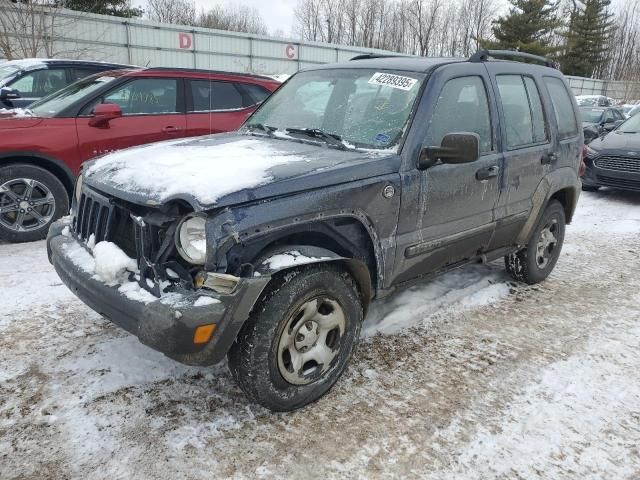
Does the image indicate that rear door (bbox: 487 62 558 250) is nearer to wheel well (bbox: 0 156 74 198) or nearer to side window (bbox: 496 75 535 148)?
side window (bbox: 496 75 535 148)

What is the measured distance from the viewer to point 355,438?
2.62 meters

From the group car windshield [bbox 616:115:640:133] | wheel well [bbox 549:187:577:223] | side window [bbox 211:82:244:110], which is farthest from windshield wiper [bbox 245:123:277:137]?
car windshield [bbox 616:115:640:133]

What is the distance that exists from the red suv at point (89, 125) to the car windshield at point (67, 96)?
13 mm

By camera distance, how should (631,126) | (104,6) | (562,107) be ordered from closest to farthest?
(562,107) < (631,126) < (104,6)

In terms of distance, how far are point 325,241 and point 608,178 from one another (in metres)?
7.64

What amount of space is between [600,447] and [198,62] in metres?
26.0

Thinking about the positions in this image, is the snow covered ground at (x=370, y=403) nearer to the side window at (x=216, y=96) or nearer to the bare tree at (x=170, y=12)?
the side window at (x=216, y=96)

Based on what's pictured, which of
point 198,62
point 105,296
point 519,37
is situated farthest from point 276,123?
point 519,37

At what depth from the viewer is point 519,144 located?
400 cm

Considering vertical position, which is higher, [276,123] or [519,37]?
[519,37]

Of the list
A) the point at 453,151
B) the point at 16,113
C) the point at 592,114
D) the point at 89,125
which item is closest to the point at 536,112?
the point at 453,151

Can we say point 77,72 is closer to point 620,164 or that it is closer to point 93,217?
point 93,217

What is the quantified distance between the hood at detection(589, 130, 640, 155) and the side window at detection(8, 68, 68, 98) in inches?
347

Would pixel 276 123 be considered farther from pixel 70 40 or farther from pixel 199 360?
pixel 70 40
